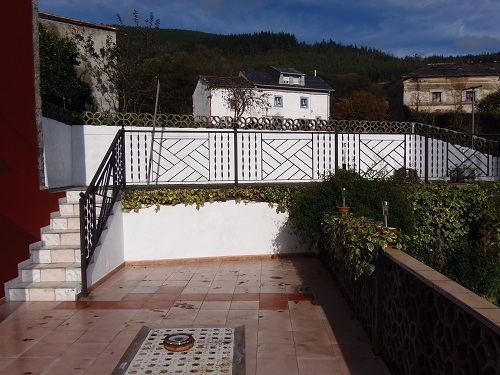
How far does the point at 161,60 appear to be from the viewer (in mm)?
25891

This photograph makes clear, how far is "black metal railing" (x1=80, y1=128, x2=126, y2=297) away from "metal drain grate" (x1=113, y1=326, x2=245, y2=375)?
1545 millimetres

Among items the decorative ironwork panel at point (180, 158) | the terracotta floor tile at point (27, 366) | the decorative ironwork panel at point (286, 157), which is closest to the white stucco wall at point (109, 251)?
the terracotta floor tile at point (27, 366)

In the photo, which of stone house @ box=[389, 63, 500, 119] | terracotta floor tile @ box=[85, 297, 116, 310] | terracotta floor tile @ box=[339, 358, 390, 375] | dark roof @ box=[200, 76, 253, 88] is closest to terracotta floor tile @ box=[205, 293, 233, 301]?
terracotta floor tile @ box=[85, 297, 116, 310]

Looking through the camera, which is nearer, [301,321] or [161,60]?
[301,321]

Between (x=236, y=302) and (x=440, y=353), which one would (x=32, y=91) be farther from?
(x=440, y=353)

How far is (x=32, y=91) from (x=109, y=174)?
1.51m

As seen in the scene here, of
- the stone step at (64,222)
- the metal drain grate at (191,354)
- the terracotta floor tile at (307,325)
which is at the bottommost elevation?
the terracotta floor tile at (307,325)

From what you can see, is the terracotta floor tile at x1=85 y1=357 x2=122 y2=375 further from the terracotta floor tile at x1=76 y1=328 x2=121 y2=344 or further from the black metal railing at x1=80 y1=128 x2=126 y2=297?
the black metal railing at x1=80 y1=128 x2=126 y2=297

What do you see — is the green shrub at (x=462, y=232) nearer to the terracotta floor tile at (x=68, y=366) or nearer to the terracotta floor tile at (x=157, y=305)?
the terracotta floor tile at (x=157, y=305)

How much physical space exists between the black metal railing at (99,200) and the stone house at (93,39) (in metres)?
7.66

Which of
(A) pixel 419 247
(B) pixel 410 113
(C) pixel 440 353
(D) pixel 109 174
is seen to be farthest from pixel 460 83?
(C) pixel 440 353

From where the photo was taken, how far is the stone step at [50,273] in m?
5.30

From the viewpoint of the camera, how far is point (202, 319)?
176 inches

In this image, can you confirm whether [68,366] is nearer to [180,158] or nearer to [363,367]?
[363,367]
